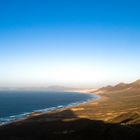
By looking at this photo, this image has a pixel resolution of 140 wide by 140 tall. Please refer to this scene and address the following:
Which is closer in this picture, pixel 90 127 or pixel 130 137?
pixel 130 137

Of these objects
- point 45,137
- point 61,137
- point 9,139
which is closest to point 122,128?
point 61,137

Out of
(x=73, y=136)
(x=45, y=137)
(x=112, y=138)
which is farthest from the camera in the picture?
(x=45, y=137)

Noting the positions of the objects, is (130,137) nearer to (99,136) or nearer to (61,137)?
(99,136)

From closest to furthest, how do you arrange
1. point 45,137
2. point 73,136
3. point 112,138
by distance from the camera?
point 112,138 → point 73,136 → point 45,137

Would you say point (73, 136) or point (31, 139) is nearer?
point (73, 136)

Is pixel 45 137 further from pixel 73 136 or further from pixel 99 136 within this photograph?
pixel 99 136

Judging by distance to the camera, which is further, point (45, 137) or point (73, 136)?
point (45, 137)

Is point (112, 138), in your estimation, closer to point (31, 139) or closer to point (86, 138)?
point (86, 138)

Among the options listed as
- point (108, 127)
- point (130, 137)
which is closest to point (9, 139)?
point (108, 127)
